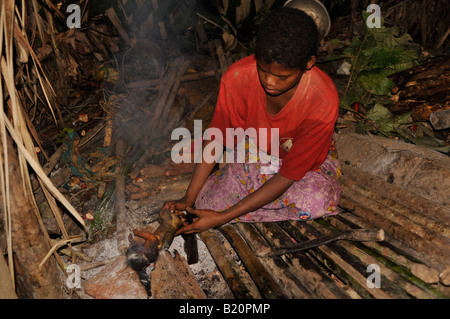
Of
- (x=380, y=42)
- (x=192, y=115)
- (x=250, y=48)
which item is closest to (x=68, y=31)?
(x=192, y=115)

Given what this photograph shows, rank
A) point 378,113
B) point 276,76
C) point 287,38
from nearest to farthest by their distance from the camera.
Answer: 1. point 287,38
2. point 276,76
3. point 378,113

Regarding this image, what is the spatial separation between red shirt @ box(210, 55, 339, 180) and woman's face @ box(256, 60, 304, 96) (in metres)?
0.29

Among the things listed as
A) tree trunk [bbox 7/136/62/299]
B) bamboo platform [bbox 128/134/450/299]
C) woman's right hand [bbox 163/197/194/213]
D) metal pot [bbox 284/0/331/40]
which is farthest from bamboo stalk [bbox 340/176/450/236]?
metal pot [bbox 284/0/331/40]

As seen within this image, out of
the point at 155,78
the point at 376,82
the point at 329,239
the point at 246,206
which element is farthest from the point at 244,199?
the point at 155,78

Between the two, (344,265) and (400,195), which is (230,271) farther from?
(400,195)

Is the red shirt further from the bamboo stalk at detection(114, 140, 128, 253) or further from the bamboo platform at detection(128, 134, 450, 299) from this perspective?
the bamboo stalk at detection(114, 140, 128, 253)

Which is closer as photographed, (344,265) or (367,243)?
(344,265)

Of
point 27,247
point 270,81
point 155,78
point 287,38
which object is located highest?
point 287,38

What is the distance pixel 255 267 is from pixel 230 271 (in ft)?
0.55

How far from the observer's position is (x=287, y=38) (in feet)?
4.63

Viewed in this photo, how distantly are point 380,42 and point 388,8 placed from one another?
1.34m

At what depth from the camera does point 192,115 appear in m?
3.72

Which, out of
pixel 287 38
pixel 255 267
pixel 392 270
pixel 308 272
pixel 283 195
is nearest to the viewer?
pixel 287 38
